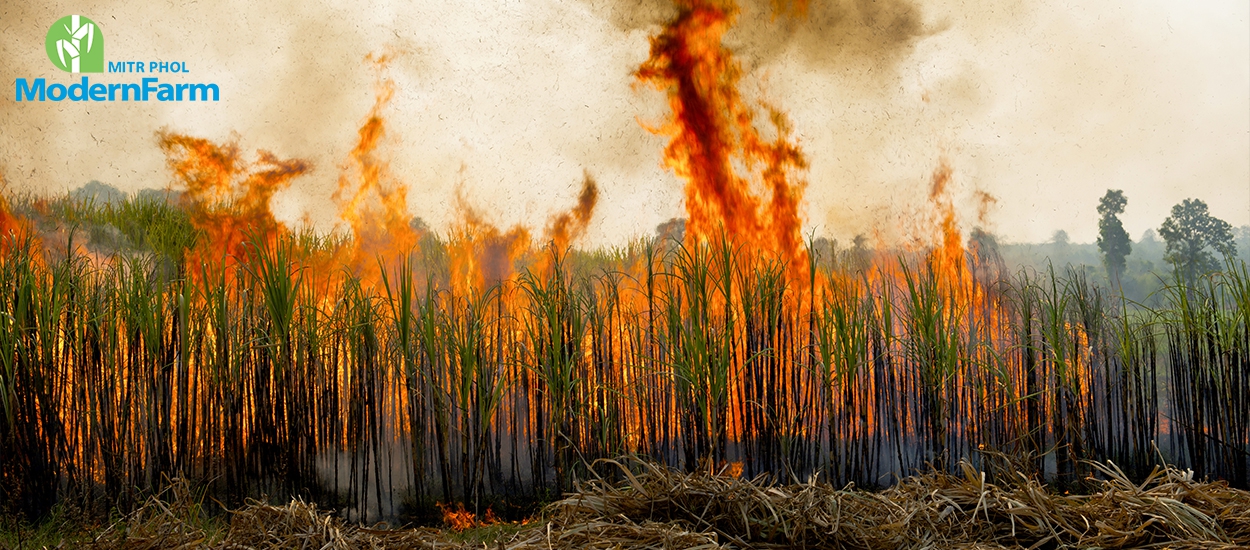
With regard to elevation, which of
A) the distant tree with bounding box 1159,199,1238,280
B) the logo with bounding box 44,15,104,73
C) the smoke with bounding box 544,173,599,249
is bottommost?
the distant tree with bounding box 1159,199,1238,280

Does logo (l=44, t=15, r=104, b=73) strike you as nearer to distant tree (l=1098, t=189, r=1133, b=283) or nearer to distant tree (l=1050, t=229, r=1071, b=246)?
distant tree (l=1050, t=229, r=1071, b=246)

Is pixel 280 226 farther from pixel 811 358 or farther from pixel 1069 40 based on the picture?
pixel 1069 40

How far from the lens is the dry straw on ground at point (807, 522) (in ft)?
5.47

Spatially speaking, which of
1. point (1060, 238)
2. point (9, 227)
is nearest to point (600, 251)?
point (1060, 238)

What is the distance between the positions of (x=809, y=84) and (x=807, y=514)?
185cm

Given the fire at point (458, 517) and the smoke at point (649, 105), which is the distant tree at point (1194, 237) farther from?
the fire at point (458, 517)

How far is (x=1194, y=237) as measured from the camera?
2980 mm

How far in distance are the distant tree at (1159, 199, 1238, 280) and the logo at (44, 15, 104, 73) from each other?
4.31 m

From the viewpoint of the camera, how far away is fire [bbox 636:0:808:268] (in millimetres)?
2871

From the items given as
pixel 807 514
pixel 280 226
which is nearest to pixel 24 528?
pixel 280 226

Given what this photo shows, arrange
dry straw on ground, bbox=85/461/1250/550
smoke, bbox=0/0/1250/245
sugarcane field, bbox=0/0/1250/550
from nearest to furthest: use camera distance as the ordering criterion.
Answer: dry straw on ground, bbox=85/461/1250/550 < sugarcane field, bbox=0/0/1250/550 < smoke, bbox=0/0/1250/245

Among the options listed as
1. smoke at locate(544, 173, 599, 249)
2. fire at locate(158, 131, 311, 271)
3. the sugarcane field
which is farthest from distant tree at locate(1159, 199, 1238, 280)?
fire at locate(158, 131, 311, 271)

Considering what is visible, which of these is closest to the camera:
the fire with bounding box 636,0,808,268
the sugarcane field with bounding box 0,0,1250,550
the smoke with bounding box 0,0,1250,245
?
the sugarcane field with bounding box 0,0,1250,550

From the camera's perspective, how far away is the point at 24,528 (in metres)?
2.47
